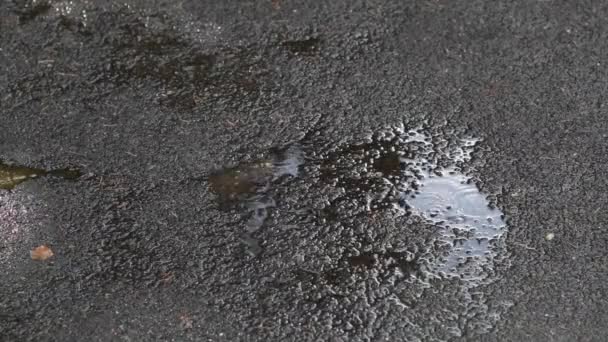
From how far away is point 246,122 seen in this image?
4.41 meters

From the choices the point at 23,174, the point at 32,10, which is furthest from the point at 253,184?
the point at 32,10

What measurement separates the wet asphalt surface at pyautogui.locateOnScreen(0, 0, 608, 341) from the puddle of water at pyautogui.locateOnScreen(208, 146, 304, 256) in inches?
0.5

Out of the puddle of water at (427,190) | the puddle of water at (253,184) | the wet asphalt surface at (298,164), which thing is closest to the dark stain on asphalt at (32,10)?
the wet asphalt surface at (298,164)

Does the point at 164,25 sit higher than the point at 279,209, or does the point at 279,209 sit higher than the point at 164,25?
the point at 164,25

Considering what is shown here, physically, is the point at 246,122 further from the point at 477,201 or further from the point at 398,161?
the point at 477,201

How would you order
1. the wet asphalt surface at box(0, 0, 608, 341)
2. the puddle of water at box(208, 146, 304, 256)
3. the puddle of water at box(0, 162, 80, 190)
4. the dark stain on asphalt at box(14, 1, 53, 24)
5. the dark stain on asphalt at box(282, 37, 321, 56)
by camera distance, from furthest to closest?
the dark stain on asphalt at box(14, 1, 53, 24) → the dark stain on asphalt at box(282, 37, 321, 56) → the puddle of water at box(0, 162, 80, 190) → the puddle of water at box(208, 146, 304, 256) → the wet asphalt surface at box(0, 0, 608, 341)

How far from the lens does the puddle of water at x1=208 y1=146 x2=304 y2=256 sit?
12.8 feet

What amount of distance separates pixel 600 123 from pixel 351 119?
1.22 m

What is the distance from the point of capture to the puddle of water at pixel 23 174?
4125 mm

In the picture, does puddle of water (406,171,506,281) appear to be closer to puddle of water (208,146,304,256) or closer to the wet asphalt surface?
the wet asphalt surface

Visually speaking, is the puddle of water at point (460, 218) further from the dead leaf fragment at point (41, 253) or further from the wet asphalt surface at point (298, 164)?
the dead leaf fragment at point (41, 253)

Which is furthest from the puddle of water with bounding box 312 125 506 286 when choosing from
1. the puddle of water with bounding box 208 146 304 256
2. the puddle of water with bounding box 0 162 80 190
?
the puddle of water with bounding box 0 162 80 190

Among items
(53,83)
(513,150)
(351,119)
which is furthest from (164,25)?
(513,150)

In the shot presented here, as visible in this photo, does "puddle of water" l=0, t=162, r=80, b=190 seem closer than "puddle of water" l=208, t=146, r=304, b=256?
No
